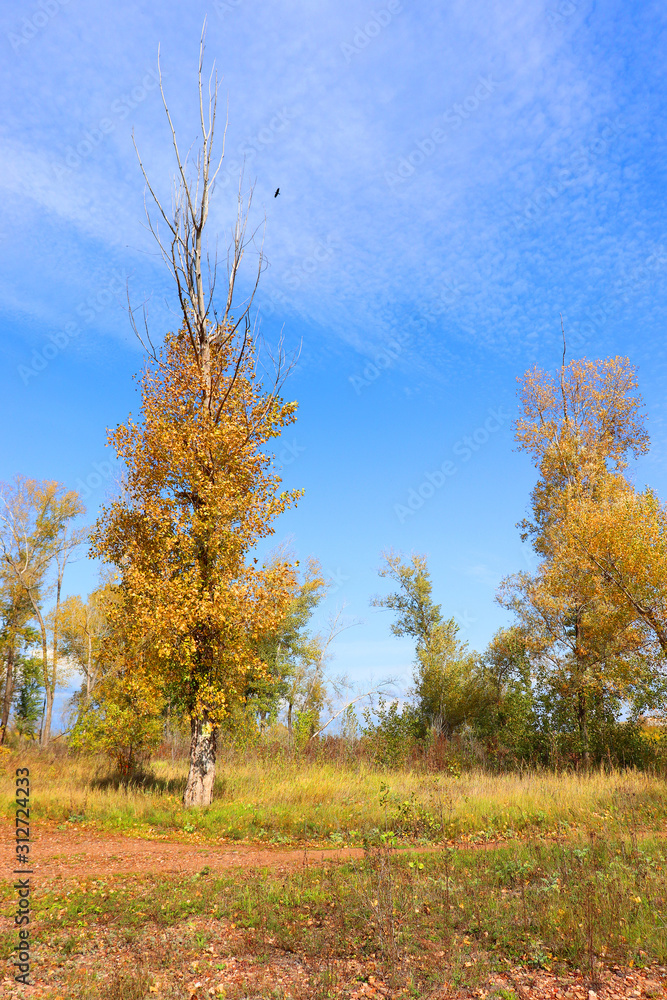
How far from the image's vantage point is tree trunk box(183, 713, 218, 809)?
44.6ft

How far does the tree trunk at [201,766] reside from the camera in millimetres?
13602

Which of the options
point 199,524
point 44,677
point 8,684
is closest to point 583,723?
point 199,524

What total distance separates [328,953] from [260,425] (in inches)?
459

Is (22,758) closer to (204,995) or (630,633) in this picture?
(204,995)

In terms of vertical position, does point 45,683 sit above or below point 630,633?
below

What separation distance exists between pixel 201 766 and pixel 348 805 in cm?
370

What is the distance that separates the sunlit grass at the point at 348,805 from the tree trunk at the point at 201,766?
35 cm

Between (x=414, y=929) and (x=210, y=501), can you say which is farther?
(x=210, y=501)

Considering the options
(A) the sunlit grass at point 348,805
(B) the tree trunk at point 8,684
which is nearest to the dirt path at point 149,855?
(A) the sunlit grass at point 348,805

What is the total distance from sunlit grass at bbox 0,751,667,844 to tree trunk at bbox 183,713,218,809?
1.14ft

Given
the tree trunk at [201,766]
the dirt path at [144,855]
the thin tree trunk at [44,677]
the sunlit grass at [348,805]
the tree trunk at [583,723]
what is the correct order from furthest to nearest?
the thin tree trunk at [44,677] < the tree trunk at [583,723] < the tree trunk at [201,766] < the sunlit grass at [348,805] < the dirt path at [144,855]

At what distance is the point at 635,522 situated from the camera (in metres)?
18.2

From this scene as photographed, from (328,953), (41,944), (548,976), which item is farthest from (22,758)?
(548,976)

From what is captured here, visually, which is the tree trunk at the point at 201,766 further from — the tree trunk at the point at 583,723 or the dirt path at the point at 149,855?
the tree trunk at the point at 583,723
